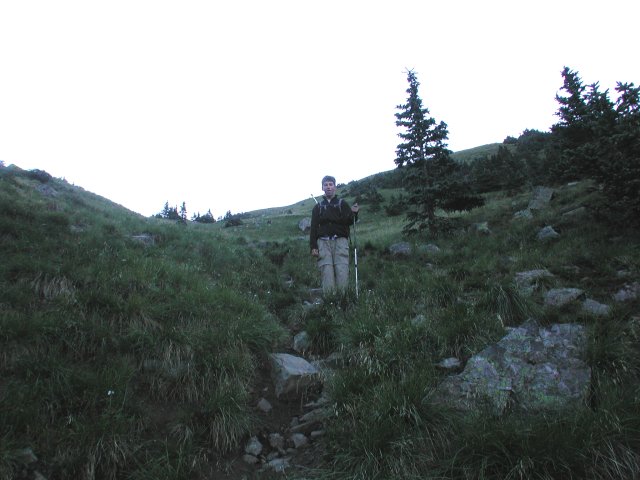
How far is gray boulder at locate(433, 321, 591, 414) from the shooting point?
11.8 ft

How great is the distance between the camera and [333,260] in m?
8.33

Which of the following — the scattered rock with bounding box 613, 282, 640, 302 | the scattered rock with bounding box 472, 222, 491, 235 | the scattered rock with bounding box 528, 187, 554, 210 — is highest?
the scattered rock with bounding box 528, 187, 554, 210

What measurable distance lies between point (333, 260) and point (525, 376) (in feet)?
15.8

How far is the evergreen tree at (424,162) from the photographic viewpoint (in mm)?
16250

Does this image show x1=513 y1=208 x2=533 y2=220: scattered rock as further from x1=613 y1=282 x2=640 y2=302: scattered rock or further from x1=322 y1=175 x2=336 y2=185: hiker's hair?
x1=322 y1=175 x2=336 y2=185: hiker's hair

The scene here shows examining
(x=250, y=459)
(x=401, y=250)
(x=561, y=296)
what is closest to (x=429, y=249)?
(x=401, y=250)

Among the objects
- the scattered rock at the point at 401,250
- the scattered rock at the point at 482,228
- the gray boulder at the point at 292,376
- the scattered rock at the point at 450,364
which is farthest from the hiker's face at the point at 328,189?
the scattered rock at the point at 482,228

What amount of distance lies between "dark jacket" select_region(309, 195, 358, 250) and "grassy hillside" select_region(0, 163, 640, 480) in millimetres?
1573

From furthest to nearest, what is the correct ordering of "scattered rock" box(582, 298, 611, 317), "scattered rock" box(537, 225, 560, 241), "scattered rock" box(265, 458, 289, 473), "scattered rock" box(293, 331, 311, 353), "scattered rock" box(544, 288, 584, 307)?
"scattered rock" box(537, 225, 560, 241)
"scattered rock" box(293, 331, 311, 353)
"scattered rock" box(544, 288, 584, 307)
"scattered rock" box(582, 298, 611, 317)
"scattered rock" box(265, 458, 289, 473)

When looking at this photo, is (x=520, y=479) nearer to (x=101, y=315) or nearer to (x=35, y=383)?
(x=35, y=383)

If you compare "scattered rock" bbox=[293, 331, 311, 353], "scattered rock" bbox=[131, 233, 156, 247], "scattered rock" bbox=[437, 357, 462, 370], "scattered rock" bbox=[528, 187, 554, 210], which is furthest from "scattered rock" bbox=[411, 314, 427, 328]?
"scattered rock" bbox=[528, 187, 554, 210]

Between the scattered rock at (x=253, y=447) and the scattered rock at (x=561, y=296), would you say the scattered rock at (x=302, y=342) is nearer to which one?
the scattered rock at (x=253, y=447)

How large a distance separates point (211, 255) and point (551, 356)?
346 inches

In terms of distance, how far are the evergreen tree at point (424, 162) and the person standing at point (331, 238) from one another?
8.61 meters
